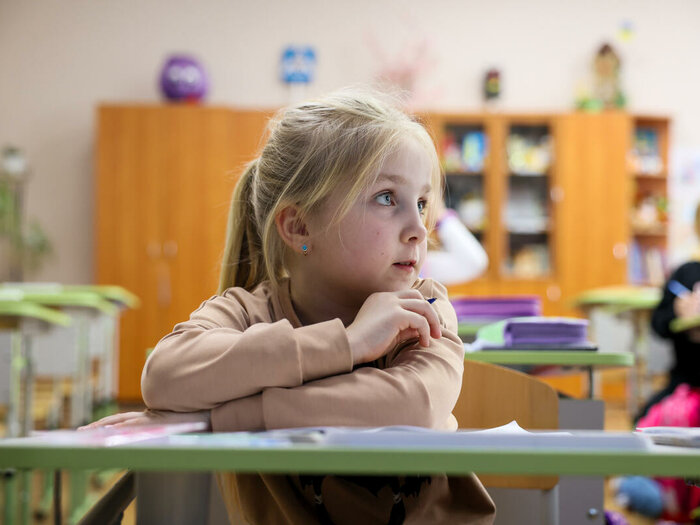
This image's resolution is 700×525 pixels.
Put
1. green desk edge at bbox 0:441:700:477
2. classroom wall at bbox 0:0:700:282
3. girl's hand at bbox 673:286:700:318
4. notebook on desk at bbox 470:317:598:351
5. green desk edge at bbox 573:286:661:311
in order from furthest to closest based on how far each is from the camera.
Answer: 1. classroom wall at bbox 0:0:700:282
2. green desk edge at bbox 573:286:661:311
3. girl's hand at bbox 673:286:700:318
4. notebook on desk at bbox 470:317:598:351
5. green desk edge at bbox 0:441:700:477

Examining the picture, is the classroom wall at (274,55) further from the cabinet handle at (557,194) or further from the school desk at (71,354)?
the school desk at (71,354)

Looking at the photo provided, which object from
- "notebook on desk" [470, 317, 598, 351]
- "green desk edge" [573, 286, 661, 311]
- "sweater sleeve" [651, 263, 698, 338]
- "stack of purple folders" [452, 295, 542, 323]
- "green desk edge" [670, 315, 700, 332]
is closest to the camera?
"notebook on desk" [470, 317, 598, 351]

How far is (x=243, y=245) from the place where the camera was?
1233 mm

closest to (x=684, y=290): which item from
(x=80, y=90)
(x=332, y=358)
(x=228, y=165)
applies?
(x=332, y=358)

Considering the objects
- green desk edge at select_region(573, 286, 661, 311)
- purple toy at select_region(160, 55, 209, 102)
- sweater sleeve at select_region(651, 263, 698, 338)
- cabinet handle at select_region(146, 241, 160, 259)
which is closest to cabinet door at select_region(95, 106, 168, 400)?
cabinet handle at select_region(146, 241, 160, 259)

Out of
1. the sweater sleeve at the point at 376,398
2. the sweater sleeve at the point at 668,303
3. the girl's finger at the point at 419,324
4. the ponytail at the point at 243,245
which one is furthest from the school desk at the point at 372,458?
the sweater sleeve at the point at 668,303

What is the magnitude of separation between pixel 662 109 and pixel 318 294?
6746mm

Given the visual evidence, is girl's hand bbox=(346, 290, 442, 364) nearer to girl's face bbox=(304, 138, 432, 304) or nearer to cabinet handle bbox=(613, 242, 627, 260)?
girl's face bbox=(304, 138, 432, 304)

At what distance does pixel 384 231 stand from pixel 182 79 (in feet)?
19.0

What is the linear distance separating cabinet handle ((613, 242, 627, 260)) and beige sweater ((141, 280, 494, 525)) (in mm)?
5833

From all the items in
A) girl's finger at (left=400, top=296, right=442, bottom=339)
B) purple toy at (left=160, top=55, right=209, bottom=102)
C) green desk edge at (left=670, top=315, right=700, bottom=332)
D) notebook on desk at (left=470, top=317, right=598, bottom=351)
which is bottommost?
green desk edge at (left=670, top=315, right=700, bottom=332)

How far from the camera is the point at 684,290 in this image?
12.1ft

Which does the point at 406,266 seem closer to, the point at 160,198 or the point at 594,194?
the point at 160,198

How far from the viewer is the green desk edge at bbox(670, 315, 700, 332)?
318 centimetres
